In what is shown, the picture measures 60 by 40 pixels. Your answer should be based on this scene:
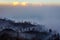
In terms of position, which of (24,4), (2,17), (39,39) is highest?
(24,4)

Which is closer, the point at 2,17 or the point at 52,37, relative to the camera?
the point at 52,37

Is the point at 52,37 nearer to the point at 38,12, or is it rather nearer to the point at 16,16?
the point at 38,12

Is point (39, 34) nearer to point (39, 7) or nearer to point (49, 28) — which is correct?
point (49, 28)

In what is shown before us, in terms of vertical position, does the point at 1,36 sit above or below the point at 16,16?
below

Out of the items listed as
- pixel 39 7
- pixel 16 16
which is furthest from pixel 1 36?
pixel 39 7

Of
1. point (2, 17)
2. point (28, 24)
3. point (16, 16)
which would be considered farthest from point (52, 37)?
point (2, 17)

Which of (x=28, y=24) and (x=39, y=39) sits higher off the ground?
(x=28, y=24)
